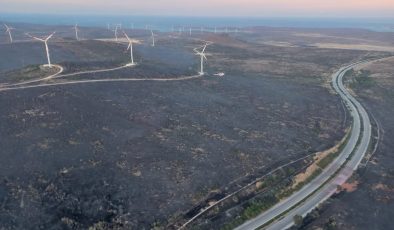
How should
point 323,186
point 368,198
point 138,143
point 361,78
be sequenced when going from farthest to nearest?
point 361,78, point 138,143, point 323,186, point 368,198

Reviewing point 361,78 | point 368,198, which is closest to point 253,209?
point 368,198

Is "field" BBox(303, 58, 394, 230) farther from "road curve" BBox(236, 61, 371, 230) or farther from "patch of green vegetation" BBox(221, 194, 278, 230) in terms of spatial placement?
"patch of green vegetation" BBox(221, 194, 278, 230)

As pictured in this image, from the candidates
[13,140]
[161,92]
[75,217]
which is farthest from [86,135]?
[161,92]

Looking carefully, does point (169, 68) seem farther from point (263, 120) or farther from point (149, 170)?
point (149, 170)

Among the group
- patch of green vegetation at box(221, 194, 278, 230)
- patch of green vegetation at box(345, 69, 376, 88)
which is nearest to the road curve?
patch of green vegetation at box(221, 194, 278, 230)

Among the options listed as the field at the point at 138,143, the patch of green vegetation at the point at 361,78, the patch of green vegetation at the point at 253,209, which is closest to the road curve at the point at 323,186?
the patch of green vegetation at the point at 253,209

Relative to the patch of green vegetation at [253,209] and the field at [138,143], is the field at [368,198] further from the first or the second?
the field at [138,143]

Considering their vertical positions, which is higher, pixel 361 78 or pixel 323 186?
pixel 323 186

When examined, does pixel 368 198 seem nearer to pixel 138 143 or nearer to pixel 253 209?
pixel 253 209
